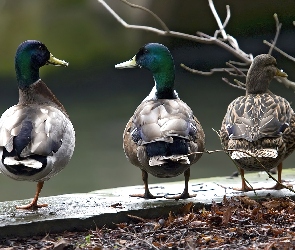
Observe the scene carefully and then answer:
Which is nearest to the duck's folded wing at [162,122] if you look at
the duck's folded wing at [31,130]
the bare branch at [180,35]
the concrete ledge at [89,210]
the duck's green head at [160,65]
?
the duck's green head at [160,65]

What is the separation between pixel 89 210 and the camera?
5.61m

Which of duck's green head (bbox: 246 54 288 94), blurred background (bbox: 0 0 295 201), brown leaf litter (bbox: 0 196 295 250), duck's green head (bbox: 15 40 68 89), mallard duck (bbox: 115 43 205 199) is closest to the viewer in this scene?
brown leaf litter (bbox: 0 196 295 250)

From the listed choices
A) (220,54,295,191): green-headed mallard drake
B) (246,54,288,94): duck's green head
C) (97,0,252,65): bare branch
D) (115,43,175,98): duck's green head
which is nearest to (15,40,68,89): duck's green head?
(97,0,252,65): bare branch

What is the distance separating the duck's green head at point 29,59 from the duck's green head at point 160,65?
0.91 metres

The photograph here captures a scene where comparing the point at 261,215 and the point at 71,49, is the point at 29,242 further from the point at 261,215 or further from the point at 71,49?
the point at 71,49

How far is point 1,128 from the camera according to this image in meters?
5.75

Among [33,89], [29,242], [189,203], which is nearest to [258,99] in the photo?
[189,203]

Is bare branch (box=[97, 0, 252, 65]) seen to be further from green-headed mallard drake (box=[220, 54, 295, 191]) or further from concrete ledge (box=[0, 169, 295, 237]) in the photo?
concrete ledge (box=[0, 169, 295, 237])

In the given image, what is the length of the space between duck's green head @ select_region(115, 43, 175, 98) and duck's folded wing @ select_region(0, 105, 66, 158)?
1084 mm

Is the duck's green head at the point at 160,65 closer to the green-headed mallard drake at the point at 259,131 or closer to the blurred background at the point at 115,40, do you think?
the green-headed mallard drake at the point at 259,131

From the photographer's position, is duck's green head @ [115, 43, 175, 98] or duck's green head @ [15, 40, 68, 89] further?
duck's green head @ [115, 43, 175, 98]

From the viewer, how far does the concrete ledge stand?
526 cm

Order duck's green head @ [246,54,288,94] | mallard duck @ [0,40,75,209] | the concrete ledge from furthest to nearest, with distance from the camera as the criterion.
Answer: duck's green head @ [246,54,288,94]
mallard duck @ [0,40,75,209]
the concrete ledge

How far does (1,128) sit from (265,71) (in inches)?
115
